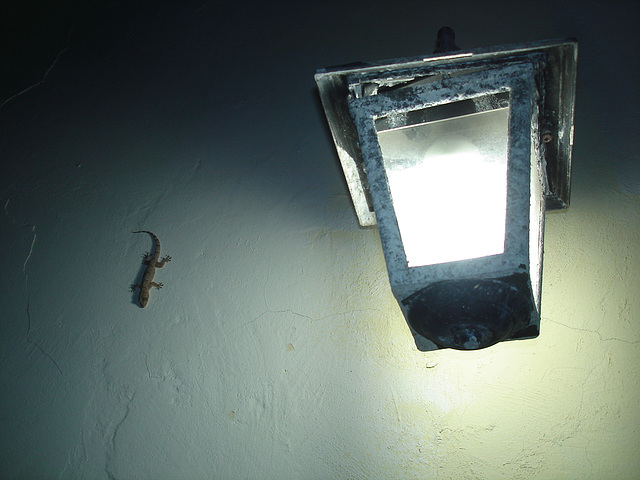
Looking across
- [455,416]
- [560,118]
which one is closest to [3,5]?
[560,118]

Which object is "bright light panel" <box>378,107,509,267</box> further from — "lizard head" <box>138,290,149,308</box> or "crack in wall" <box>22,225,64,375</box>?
"crack in wall" <box>22,225,64,375</box>

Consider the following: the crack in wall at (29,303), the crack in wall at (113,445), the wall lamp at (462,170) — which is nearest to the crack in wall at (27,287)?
the crack in wall at (29,303)

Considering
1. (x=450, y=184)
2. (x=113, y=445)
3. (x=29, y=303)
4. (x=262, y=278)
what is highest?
(x=450, y=184)

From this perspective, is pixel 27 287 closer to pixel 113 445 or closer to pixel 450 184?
pixel 113 445

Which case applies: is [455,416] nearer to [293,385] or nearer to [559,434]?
[559,434]

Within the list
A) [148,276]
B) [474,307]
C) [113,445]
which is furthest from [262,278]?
[474,307]

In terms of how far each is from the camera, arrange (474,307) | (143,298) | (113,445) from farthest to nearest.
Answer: (143,298) → (113,445) → (474,307)

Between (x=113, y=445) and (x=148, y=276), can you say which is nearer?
(x=113, y=445)
